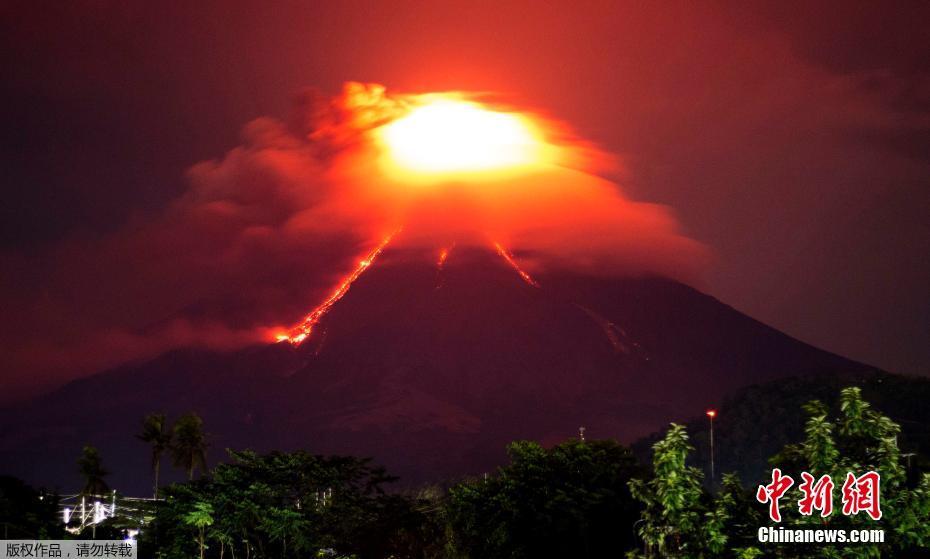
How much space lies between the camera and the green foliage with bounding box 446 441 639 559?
55.2m

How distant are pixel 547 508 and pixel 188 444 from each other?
232 feet

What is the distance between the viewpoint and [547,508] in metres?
55.5

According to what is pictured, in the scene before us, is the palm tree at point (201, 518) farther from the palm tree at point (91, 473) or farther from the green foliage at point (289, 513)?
the palm tree at point (91, 473)

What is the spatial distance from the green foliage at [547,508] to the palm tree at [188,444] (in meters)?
64.5

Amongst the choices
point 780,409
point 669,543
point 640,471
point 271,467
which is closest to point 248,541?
point 271,467

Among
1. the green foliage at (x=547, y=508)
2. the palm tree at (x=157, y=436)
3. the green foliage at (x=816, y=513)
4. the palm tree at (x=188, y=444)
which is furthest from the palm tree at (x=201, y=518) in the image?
the palm tree at (x=157, y=436)

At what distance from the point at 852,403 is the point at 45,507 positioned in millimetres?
52138

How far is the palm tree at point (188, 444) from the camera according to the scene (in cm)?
11788

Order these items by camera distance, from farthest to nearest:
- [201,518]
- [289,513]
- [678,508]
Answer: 1. [289,513]
2. [201,518]
3. [678,508]

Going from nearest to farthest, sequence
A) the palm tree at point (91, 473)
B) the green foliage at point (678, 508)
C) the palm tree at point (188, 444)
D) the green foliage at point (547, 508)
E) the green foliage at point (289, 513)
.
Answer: the green foliage at point (678, 508)
the green foliage at point (547, 508)
the green foliage at point (289, 513)
the palm tree at point (91, 473)
the palm tree at point (188, 444)

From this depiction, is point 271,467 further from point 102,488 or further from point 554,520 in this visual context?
point 102,488

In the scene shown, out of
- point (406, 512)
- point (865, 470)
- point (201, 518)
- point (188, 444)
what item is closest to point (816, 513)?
Answer: point (865, 470)

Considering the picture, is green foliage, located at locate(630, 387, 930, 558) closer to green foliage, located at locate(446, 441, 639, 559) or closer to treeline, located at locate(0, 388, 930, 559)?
treeline, located at locate(0, 388, 930, 559)

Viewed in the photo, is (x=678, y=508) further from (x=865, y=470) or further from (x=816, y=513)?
(x=865, y=470)
